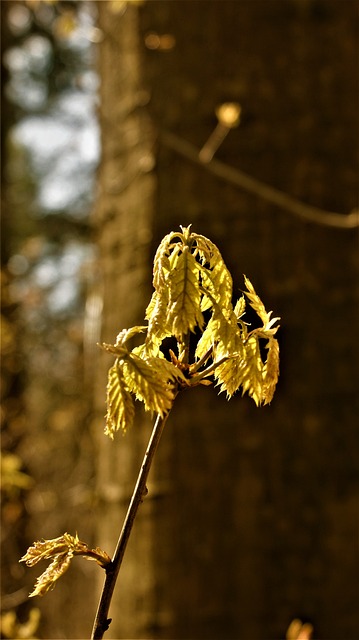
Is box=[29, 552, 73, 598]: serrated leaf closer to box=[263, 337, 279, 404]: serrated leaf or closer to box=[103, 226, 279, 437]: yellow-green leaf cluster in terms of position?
box=[103, 226, 279, 437]: yellow-green leaf cluster

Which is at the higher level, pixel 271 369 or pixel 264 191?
pixel 264 191

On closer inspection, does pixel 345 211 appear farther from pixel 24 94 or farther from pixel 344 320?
pixel 24 94

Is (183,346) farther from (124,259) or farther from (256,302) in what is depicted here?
(124,259)

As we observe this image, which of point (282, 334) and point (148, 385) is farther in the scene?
point (282, 334)

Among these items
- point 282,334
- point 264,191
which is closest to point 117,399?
point 264,191

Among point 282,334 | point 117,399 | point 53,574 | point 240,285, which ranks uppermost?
point 240,285

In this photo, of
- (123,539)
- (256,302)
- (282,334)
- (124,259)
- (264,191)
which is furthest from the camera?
(124,259)
